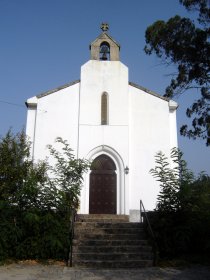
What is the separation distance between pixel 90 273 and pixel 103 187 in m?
7.40

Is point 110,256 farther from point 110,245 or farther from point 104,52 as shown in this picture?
point 104,52

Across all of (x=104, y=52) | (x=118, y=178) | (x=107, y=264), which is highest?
(x=104, y=52)

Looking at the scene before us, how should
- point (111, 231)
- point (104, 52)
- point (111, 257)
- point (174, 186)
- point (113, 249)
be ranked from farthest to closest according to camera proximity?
point (104, 52) < point (111, 231) < point (174, 186) < point (113, 249) < point (111, 257)

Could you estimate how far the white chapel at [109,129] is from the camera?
16219 mm

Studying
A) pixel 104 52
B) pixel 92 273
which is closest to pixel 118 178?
pixel 104 52

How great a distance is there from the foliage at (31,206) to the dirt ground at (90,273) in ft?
1.80

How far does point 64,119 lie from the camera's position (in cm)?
1706

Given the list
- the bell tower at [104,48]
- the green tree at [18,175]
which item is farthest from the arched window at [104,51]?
the green tree at [18,175]

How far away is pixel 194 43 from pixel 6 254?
11.5 meters

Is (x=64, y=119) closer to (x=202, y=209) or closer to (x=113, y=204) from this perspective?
(x=113, y=204)

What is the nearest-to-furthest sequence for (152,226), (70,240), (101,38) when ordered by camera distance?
(70,240)
(152,226)
(101,38)

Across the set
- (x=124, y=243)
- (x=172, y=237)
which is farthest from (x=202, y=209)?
(x=124, y=243)

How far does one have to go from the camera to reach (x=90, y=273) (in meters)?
9.20

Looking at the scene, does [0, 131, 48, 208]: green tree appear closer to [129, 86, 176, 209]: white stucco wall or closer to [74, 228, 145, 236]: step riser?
[74, 228, 145, 236]: step riser
